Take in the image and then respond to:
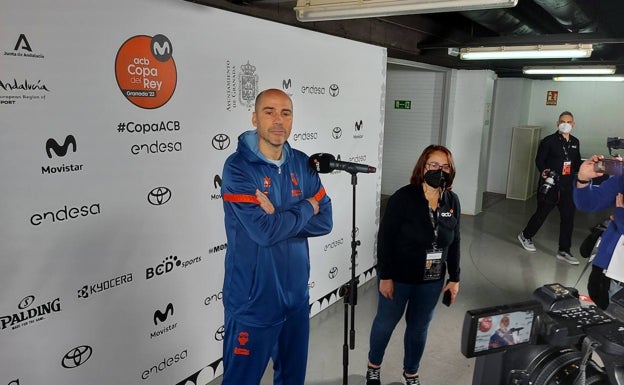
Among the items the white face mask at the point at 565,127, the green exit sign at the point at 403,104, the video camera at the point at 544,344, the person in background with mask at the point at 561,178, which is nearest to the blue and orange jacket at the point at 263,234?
the video camera at the point at 544,344

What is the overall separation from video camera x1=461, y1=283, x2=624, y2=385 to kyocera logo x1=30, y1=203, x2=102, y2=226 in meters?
1.82

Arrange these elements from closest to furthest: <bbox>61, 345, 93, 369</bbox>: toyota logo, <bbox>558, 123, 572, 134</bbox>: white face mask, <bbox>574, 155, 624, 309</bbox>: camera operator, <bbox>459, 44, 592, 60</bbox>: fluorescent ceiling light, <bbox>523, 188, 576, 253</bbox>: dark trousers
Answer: <bbox>61, 345, 93, 369</bbox>: toyota logo < <bbox>574, 155, 624, 309</bbox>: camera operator < <bbox>459, 44, 592, 60</bbox>: fluorescent ceiling light < <bbox>523, 188, 576, 253</bbox>: dark trousers < <bbox>558, 123, 572, 134</bbox>: white face mask

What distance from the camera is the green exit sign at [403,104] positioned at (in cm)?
747

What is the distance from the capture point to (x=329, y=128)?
393cm

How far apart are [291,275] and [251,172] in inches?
22.1

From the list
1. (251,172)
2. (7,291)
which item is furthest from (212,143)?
(7,291)

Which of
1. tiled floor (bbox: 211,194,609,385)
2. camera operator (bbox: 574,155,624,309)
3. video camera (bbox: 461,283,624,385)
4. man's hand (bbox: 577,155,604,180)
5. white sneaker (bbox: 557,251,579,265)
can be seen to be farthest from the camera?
white sneaker (bbox: 557,251,579,265)

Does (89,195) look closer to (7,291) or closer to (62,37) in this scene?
(7,291)

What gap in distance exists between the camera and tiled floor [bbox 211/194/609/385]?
325cm

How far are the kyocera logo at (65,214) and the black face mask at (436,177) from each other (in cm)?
177

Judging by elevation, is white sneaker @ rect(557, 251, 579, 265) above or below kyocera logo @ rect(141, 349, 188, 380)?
below

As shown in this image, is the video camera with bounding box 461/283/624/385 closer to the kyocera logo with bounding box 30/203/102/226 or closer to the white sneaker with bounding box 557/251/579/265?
the kyocera logo with bounding box 30/203/102/226

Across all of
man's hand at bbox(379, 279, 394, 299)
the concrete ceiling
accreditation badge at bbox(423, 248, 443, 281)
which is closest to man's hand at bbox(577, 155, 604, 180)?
accreditation badge at bbox(423, 248, 443, 281)

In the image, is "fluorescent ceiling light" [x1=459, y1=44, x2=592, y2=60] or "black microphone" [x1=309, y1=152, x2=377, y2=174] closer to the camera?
"black microphone" [x1=309, y1=152, x2=377, y2=174]
